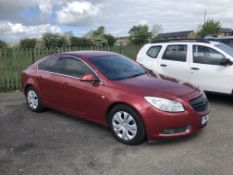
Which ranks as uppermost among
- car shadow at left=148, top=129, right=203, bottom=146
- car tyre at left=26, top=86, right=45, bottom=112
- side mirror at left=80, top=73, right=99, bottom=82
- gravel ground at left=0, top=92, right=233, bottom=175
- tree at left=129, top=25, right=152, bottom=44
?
tree at left=129, top=25, right=152, bottom=44

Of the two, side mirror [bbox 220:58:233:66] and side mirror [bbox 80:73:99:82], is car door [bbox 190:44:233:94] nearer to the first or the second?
side mirror [bbox 220:58:233:66]

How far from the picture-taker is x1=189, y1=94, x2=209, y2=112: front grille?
188 inches

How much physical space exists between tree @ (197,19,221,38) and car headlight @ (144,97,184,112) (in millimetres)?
38265

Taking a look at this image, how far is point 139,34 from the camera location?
4269 cm

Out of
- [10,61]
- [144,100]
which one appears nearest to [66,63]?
[144,100]

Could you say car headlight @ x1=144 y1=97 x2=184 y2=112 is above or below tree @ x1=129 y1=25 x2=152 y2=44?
below

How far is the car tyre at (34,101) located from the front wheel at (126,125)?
95.3 inches

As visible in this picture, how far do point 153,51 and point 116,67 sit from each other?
10.1ft

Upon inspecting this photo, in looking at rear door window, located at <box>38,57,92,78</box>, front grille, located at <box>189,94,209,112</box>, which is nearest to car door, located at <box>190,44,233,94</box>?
front grille, located at <box>189,94,209,112</box>

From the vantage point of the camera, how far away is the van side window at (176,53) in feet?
25.6

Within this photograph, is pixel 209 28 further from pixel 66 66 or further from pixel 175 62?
pixel 66 66

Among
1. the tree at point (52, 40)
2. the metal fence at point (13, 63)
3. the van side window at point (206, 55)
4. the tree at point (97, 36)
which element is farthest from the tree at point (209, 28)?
the van side window at point (206, 55)

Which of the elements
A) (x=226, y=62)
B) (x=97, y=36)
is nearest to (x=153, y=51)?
(x=226, y=62)

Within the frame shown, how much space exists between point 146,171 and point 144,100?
1141mm
